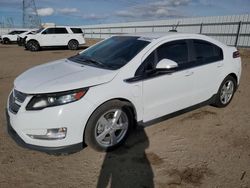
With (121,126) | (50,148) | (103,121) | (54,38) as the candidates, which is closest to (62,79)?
(103,121)

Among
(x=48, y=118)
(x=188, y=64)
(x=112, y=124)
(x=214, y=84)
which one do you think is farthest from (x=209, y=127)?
(x=48, y=118)

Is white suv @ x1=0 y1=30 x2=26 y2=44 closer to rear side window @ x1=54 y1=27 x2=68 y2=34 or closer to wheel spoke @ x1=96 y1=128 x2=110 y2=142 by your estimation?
rear side window @ x1=54 y1=27 x2=68 y2=34

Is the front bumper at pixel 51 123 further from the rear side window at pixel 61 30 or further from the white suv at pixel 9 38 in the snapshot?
the white suv at pixel 9 38

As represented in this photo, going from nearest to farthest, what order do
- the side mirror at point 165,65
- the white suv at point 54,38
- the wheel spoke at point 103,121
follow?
the wheel spoke at point 103,121
the side mirror at point 165,65
the white suv at point 54,38

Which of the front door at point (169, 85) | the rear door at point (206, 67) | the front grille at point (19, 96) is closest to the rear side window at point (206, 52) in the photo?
the rear door at point (206, 67)

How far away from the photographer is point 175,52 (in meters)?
4.01

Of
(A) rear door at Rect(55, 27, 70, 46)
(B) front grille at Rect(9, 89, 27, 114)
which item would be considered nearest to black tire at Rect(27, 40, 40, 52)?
(A) rear door at Rect(55, 27, 70, 46)

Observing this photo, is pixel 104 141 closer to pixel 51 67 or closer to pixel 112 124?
pixel 112 124

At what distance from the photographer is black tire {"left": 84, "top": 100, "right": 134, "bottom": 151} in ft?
10.2

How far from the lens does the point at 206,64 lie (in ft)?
14.4

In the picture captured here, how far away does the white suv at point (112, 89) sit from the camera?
2920 millimetres

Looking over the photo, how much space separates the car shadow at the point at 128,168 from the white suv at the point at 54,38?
17328 millimetres

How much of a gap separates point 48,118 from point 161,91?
174 centimetres

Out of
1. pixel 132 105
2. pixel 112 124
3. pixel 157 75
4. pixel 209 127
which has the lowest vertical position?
pixel 209 127
